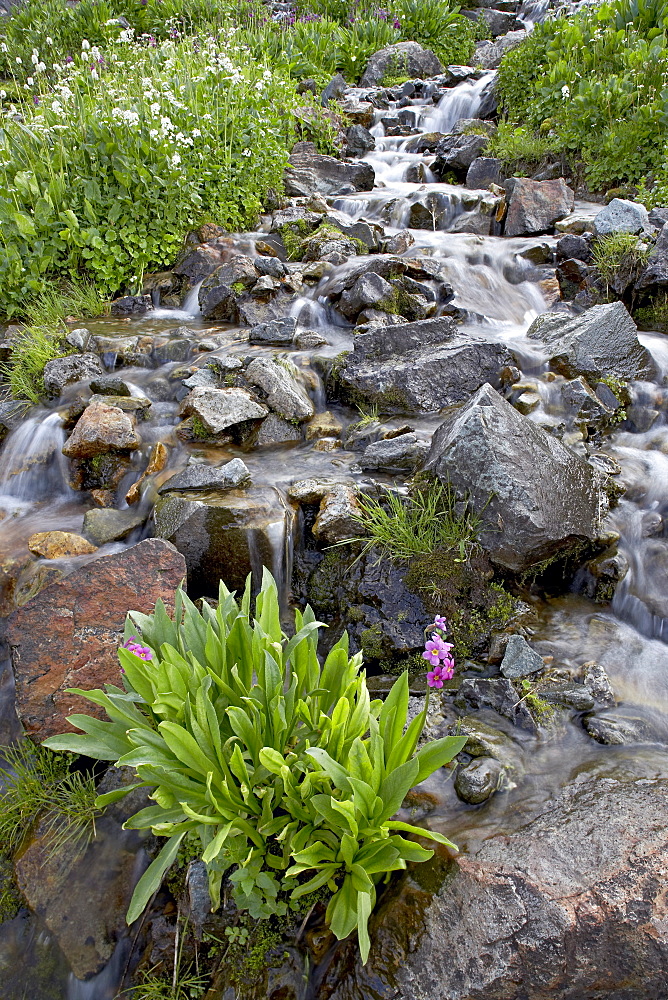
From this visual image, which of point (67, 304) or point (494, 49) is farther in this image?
point (494, 49)

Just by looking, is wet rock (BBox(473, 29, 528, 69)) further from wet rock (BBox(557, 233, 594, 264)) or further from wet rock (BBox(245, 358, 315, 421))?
wet rock (BBox(245, 358, 315, 421))

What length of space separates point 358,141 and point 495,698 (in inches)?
492

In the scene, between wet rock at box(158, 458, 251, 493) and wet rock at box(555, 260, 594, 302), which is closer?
wet rock at box(158, 458, 251, 493)

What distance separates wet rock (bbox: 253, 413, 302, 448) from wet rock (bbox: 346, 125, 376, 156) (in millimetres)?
9674

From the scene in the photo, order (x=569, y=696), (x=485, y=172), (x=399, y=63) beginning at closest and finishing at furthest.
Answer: (x=569, y=696) → (x=485, y=172) → (x=399, y=63)

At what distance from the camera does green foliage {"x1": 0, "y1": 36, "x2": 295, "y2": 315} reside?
7.45 m

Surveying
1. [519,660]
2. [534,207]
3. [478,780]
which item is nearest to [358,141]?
[534,207]

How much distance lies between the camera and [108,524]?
448cm

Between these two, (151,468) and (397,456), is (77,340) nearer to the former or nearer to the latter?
(151,468)

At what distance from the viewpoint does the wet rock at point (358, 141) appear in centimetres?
1267

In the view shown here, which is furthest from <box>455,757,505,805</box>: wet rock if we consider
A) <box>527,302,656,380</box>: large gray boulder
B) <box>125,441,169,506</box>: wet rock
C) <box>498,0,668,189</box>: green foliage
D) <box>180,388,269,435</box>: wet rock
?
<box>498,0,668,189</box>: green foliage

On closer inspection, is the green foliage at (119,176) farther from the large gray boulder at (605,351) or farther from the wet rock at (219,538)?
the large gray boulder at (605,351)

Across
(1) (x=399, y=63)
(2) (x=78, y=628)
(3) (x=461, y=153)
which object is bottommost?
(2) (x=78, y=628)

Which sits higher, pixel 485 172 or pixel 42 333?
pixel 485 172
